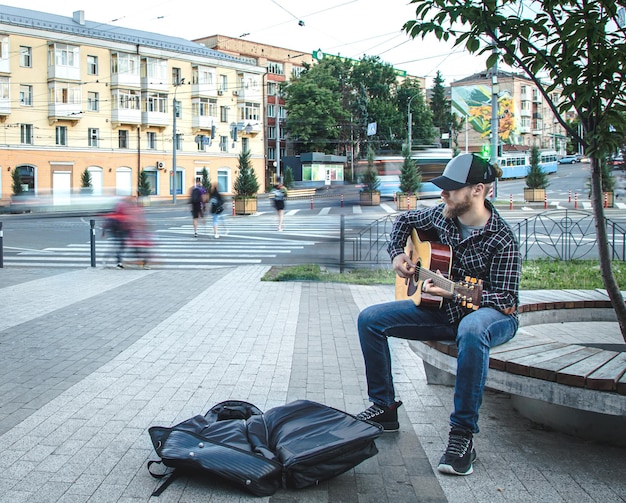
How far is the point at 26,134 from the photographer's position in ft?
170

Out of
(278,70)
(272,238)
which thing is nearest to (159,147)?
(278,70)

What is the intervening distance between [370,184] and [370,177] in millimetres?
517

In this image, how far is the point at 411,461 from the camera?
12.4 ft

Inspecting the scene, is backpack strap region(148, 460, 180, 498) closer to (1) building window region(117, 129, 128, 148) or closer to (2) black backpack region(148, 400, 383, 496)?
(2) black backpack region(148, 400, 383, 496)

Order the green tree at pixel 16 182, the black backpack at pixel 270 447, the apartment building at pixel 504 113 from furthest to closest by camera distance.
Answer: the apartment building at pixel 504 113 < the green tree at pixel 16 182 < the black backpack at pixel 270 447

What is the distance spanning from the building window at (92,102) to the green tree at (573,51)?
55711mm

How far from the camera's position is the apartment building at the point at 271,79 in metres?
76.0

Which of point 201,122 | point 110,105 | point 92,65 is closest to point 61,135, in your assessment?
point 110,105

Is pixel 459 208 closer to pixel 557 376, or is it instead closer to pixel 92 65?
pixel 557 376

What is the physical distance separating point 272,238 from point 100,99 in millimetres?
39053

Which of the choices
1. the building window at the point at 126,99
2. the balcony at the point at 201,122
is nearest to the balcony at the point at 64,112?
the building window at the point at 126,99

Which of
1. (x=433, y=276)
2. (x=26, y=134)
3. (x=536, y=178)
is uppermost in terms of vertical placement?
(x=26, y=134)

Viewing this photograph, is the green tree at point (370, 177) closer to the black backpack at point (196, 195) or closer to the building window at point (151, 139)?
the building window at point (151, 139)

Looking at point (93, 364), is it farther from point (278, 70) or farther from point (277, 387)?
point (278, 70)
